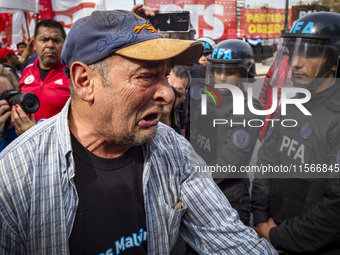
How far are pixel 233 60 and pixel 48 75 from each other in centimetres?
207

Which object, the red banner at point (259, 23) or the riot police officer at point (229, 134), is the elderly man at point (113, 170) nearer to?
the riot police officer at point (229, 134)

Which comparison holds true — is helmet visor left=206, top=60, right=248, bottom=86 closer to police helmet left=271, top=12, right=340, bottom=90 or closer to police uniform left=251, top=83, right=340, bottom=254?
police helmet left=271, top=12, right=340, bottom=90

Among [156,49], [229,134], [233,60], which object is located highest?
[156,49]

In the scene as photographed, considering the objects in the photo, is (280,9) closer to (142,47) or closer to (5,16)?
(5,16)

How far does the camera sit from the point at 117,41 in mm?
1256

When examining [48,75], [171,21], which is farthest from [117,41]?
[48,75]

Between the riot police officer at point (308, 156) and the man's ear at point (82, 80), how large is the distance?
1598 millimetres

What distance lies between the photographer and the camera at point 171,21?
3012mm

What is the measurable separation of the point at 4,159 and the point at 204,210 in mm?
889

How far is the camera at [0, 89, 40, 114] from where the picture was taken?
2.22 m

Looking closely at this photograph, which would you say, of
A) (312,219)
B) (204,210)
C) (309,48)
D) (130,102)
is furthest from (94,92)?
(309,48)

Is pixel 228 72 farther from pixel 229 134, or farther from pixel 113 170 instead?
pixel 113 170

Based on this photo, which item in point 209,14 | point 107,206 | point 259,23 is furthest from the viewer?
point 259,23

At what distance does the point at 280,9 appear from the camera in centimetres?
1698
